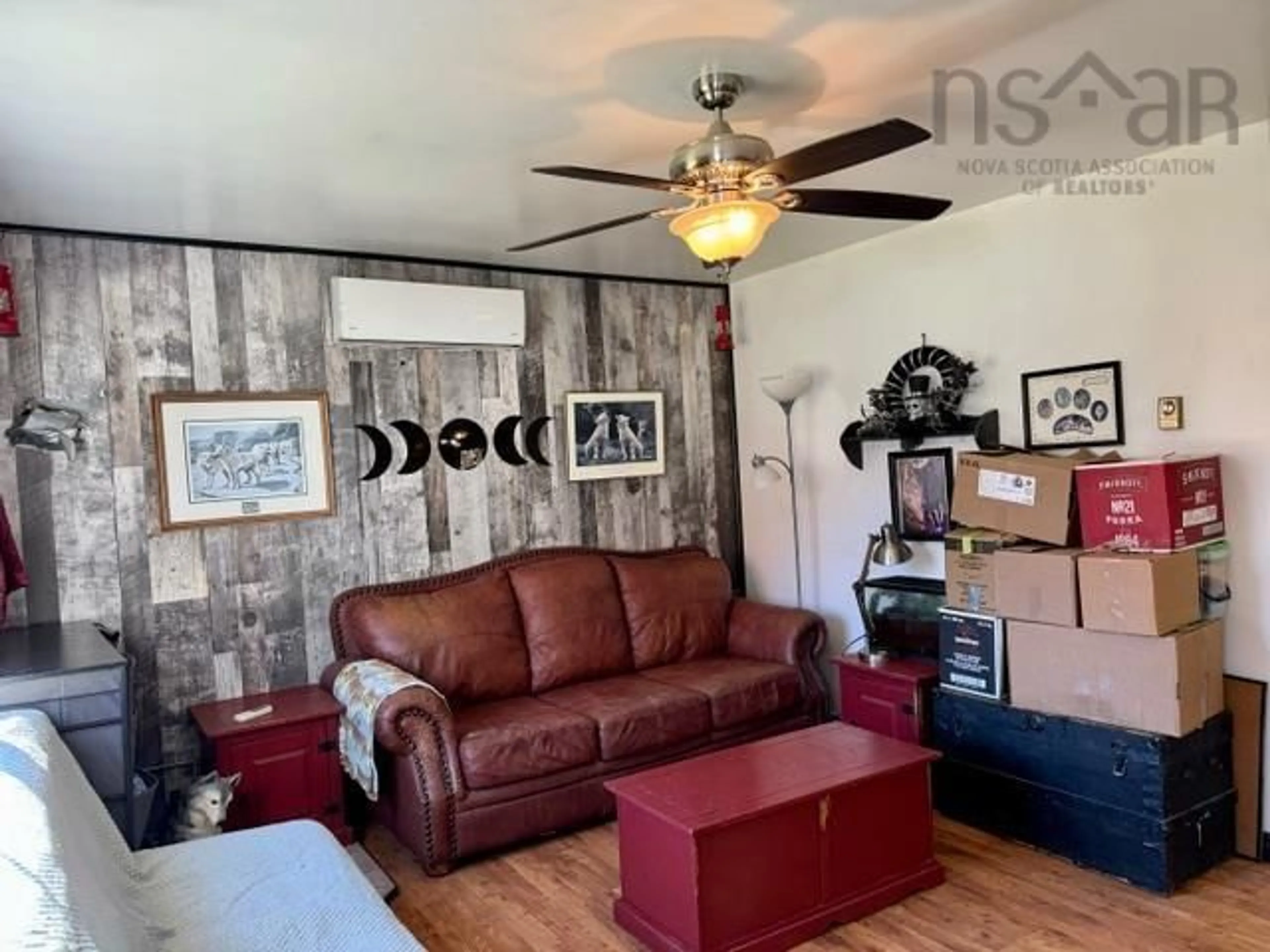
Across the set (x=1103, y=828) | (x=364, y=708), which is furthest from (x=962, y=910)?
(x=364, y=708)

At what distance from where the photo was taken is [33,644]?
2932mm

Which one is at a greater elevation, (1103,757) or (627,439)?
(627,439)

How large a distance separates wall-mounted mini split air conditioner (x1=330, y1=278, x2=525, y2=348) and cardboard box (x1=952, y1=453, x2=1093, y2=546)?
2.14 metres

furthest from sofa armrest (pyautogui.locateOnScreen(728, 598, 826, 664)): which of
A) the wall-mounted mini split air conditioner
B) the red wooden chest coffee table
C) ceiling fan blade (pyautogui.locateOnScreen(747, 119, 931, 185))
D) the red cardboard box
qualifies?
ceiling fan blade (pyautogui.locateOnScreen(747, 119, 931, 185))

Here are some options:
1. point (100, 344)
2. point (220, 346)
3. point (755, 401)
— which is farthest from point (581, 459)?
point (100, 344)

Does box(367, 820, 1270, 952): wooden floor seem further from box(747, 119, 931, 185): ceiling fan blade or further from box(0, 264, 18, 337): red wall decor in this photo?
box(0, 264, 18, 337): red wall decor

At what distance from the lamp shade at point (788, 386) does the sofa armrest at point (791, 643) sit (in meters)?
1.04

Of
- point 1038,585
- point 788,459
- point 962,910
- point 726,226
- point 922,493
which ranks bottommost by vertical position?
point 962,910

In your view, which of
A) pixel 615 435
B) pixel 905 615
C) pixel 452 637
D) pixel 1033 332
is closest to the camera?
pixel 1033 332

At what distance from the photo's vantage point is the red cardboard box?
286 centimetres

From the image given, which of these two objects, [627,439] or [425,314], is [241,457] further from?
[627,439]

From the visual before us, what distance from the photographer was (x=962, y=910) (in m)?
2.77

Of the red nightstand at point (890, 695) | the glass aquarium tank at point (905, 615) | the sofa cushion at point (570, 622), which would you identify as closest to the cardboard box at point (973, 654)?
the red nightstand at point (890, 695)

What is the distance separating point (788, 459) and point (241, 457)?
266cm
